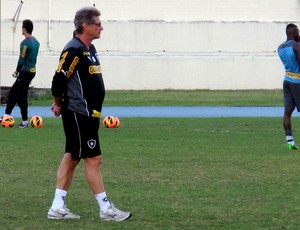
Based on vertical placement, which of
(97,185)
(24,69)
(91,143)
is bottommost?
(97,185)

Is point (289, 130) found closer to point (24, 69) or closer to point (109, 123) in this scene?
point (109, 123)

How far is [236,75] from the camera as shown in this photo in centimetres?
3988

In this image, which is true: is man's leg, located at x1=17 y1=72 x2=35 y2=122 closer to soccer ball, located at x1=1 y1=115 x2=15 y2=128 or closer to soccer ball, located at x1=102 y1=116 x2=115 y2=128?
soccer ball, located at x1=1 y1=115 x2=15 y2=128

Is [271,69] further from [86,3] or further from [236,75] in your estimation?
[86,3]

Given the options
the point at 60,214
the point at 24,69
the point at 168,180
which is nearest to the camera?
the point at 60,214

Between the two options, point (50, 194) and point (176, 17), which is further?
point (176, 17)

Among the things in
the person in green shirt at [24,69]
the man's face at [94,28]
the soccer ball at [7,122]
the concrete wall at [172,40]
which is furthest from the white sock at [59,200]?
the concrete wall at [172,40]

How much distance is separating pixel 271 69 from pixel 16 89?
72.3 feet

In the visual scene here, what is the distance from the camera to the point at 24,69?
19.1 metres

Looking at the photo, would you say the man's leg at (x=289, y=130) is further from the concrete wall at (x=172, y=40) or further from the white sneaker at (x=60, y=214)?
the concrete wall at (x=172, y=40)

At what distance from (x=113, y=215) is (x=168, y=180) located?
2783mm

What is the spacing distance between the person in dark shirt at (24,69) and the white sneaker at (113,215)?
10.6 metres

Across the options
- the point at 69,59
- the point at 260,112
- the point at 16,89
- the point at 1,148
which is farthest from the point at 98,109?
the point at 260,112

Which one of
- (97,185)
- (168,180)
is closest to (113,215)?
(97,185)
